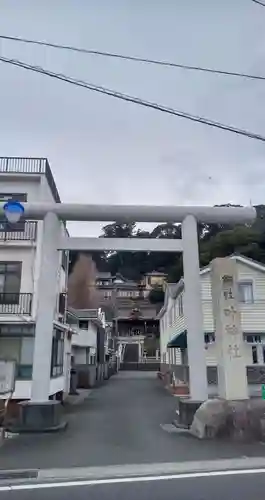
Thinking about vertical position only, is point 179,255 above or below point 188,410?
above

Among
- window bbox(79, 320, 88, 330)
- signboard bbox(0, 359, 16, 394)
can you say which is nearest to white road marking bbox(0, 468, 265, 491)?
signboard bbox(0, 359, 16, 394)

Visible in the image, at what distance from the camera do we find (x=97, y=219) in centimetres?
1148

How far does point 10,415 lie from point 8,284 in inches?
185

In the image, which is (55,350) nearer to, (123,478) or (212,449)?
(212,449)

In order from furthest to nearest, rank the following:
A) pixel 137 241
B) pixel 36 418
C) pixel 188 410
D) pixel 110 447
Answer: pixel 137 241
pixel 188 410
pixel 36 418
pixel 110 447

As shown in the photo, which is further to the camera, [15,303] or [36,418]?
[15,303]

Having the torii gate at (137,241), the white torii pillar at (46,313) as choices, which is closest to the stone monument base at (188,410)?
the torii gate at (137,241)

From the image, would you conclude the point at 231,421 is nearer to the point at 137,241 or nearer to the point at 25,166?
the point at 137,241

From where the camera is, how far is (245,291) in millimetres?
20422

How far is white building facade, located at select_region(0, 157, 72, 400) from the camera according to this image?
581 inches

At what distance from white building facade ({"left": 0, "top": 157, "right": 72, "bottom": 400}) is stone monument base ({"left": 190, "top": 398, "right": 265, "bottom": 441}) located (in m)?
7.22

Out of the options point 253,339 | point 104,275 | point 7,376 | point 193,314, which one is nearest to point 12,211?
point 7,376

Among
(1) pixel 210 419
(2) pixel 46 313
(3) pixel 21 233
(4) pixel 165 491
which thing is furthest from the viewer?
(3) pixel 21 233

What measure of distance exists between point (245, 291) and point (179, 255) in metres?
27.5
